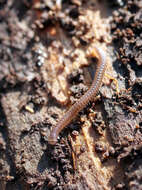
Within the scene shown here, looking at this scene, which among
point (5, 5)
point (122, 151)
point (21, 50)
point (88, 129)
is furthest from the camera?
point (5, 5)

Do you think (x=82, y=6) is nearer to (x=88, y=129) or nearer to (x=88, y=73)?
(x=88, y=73)

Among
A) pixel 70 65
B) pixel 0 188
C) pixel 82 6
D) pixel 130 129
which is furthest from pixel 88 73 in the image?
pixel 0 188

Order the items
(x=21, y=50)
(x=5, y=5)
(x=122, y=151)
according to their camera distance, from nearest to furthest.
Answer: (x=122, y=151) → (x=21, y=50) → (x=5, y=5)

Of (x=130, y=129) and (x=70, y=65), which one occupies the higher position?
(x=70, y=65)

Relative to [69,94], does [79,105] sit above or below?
below

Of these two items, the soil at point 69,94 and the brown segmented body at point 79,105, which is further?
the brown segmented body at point 79,105

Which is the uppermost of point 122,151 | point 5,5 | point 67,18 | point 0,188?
point 5,5

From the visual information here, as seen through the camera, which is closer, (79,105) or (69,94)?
(79,105)

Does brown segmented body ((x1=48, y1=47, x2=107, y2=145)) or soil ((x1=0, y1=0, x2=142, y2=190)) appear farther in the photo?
brown segmented body ((x1=48, y1=47, x2=107, y2=145))
